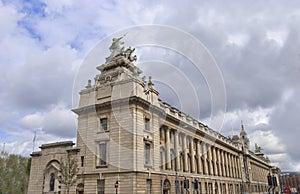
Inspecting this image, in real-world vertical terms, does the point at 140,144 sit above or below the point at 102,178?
above

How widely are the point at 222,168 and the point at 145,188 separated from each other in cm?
4034

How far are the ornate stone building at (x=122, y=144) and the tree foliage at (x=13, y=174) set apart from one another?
74.2ft

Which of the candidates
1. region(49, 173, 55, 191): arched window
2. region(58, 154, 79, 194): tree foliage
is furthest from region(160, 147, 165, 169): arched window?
region(49, 173, 55, 191): arched window

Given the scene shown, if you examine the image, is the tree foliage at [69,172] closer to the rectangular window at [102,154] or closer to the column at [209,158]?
the rectangular window at [102,154]

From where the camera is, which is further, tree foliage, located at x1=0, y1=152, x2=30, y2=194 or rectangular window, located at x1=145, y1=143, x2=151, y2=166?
tree foliage, located at x1=0, y1=152, x2=30, y2=194

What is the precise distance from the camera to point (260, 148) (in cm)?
15050

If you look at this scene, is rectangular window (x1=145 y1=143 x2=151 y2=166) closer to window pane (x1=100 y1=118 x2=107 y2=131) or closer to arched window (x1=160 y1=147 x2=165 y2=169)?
arched window (x1=160 y1=147 x2=165 y2=169)

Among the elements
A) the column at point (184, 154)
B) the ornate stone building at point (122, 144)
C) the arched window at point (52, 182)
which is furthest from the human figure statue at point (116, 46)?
the arched window at point (52, 182)

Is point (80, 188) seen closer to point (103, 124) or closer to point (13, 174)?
A: point (103, 124)

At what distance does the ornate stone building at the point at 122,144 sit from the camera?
123 ft

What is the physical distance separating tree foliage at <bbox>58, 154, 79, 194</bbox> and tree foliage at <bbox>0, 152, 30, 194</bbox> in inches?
1233

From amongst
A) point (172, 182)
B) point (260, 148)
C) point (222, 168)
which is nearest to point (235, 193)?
point (222, 168)

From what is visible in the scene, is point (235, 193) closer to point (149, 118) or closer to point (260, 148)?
point (149, 118)

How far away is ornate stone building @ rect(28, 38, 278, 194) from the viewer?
3762 cm
